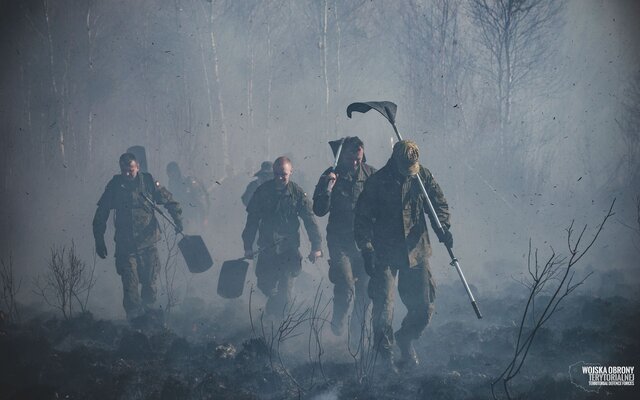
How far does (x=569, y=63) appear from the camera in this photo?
2117 centimetres

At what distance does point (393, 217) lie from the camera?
488 centimetres

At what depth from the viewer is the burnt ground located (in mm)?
4137

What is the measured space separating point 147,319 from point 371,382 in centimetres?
358

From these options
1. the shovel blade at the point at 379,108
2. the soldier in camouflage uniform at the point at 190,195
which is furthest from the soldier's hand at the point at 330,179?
the soldier in camouflage uniform at the point at 190,195

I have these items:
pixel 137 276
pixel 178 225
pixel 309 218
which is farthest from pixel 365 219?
pixel 137 276

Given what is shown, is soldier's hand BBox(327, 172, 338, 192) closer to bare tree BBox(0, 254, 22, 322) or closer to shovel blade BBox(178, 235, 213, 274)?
shovel blade BBox(178, 235, 213, 274)

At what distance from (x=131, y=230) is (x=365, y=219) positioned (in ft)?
12.5

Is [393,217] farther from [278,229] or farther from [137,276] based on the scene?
[137,276]

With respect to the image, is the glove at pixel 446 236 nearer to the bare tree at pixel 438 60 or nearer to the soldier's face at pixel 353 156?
the soldier's face at pixel 353 156

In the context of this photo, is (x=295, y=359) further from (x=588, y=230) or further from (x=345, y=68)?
(x=345, y=68)

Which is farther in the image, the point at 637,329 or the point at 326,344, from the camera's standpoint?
the point at 326,344

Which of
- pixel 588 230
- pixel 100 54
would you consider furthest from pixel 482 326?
pixel 100 54

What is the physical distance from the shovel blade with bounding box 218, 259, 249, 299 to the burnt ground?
0.57 metres

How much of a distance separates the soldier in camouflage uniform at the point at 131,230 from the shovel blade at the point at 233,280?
1.32 meters
